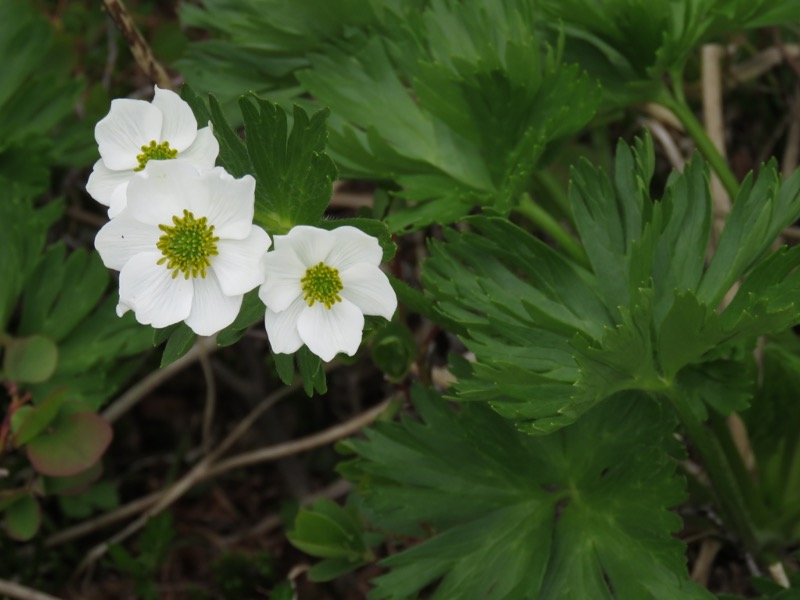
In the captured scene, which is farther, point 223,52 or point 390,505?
point 223,52

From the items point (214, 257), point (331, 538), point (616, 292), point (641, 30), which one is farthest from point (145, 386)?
point (641, 30)

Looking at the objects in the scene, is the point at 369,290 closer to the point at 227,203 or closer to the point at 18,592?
the point at 227,203

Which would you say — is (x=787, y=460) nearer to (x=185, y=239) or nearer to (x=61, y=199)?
(x=185, y=239)

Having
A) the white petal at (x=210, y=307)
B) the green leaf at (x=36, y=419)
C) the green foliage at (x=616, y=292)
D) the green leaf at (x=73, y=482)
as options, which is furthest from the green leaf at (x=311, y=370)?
the green leaf at (x=73, y=482)

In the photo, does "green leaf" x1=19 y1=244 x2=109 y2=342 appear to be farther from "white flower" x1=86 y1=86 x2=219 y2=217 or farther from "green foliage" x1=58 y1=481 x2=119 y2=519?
"white flower" x1=86 y1=86 x2=219 y2=217

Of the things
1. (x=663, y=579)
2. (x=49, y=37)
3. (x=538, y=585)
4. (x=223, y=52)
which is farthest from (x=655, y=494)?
(x=49, y=37)

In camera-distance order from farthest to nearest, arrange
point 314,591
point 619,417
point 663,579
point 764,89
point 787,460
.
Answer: point 764,89 < point 314,591 < point 787,460 < point 619,417 < point 663,579

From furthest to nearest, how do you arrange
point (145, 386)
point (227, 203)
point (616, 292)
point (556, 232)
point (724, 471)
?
point (145, 386) < point (556, 232) < point (724, 471) < point (616, 292) < point (227, 203)
